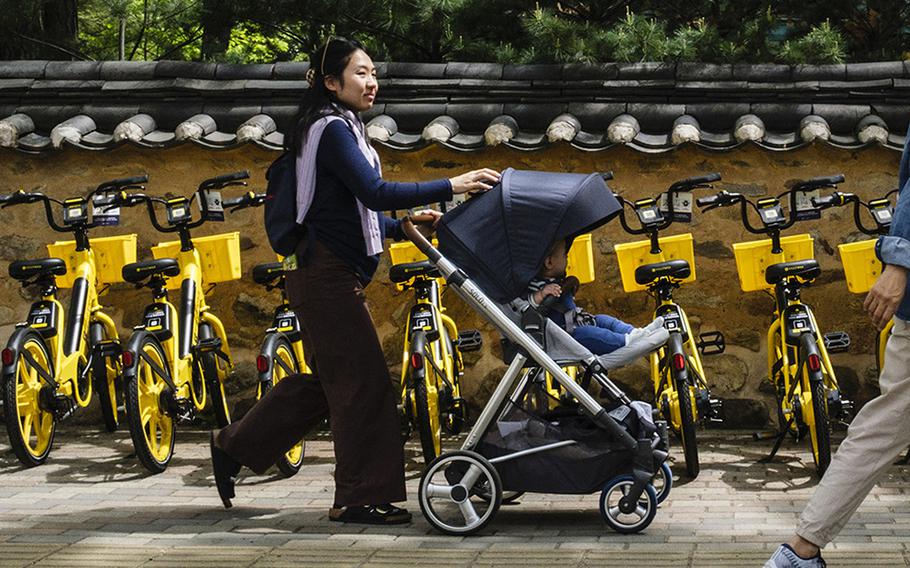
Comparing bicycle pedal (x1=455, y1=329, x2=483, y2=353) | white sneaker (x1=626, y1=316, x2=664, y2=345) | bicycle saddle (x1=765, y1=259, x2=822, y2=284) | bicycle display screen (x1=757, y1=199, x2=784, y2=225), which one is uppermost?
bicycle display screen (x1=757, y1=199, x2=784, y2=225)

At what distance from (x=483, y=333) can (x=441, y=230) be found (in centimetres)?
267

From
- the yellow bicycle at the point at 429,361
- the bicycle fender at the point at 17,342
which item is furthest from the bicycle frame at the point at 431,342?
the bicycle fender at the point at 17,342

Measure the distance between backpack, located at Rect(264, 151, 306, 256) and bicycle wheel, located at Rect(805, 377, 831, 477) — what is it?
245cm

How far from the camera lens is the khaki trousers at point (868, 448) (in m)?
4.87

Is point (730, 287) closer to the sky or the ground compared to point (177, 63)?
closer to the ground

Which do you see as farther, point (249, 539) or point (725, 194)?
point (725, 194)

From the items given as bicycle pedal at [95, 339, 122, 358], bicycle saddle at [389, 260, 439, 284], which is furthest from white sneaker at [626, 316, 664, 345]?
bicycle pedal at [95, 339, 122, 358]

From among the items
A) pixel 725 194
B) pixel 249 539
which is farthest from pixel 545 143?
pixel 249 539

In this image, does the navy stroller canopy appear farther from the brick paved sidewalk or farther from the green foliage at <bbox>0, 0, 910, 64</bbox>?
the green foliage at <bbox>0, 0, 910, 64</bbox>

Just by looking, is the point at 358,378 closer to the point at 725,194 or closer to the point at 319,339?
the point at 319,339

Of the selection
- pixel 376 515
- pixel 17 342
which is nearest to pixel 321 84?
pixel 376 515

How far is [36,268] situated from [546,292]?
9.90 ft

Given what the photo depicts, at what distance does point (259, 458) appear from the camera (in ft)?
21.8

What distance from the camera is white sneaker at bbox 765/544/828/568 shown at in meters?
4.94
